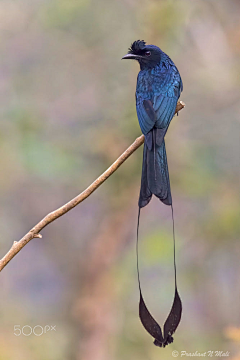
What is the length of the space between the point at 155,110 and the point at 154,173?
1.13 feet

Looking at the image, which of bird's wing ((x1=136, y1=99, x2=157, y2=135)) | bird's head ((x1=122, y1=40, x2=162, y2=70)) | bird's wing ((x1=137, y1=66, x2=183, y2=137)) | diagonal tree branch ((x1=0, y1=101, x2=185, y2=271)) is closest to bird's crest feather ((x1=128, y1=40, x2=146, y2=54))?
bird's head ((x1=122, y1=40, x2=162, y2=70))

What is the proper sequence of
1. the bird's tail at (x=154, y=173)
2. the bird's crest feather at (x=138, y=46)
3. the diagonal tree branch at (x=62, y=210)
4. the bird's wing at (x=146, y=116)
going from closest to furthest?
the diagonal tree branch at (x=62, y=210), the bird's tail at (x=154, y=173), the bird's wing at (x=146, y=116), the bird's crest feather at (x=138, y=46)

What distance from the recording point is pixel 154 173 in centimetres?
145

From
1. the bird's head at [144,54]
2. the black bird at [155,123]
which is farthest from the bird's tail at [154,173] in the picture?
the bird's head at [144,54]

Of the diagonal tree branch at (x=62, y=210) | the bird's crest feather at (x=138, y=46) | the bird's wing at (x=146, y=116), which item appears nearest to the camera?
the diagonal tree branch at (x=62, y=210)

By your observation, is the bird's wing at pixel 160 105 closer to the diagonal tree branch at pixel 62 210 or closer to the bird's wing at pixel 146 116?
the bird's wing at pixel 146 116

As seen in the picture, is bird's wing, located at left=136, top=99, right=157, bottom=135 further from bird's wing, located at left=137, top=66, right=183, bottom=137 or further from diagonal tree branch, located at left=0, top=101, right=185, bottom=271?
diagonal tree branch, located at left=0, top=101, right=185, bottom=271

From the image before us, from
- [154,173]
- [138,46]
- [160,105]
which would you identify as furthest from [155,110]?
[138,46]

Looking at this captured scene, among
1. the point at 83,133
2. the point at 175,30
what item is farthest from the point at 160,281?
the point at 175,30

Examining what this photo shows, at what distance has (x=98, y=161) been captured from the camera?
3068 millimetres

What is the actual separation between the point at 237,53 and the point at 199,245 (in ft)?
4.70

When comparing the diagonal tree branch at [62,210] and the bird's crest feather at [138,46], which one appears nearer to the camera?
the diagonal tree branch at [62,210]

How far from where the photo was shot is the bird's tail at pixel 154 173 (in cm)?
139

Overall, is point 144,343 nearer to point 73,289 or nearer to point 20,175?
point 73,289
